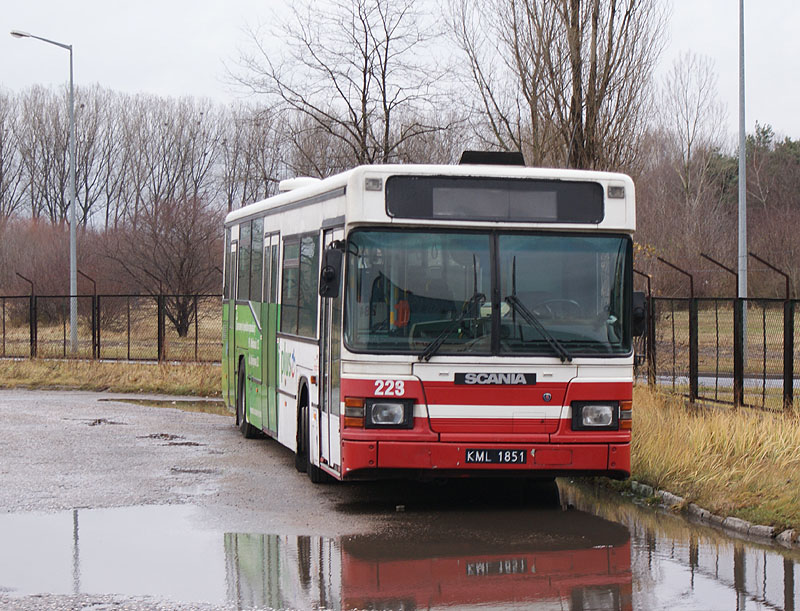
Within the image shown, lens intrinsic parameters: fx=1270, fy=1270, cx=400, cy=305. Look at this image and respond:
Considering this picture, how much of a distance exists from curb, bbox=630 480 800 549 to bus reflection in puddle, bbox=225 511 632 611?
84cm

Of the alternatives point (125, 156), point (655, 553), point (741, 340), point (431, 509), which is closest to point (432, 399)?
point (431, 509)

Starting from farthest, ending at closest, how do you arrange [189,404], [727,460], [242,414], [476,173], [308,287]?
[189,404] → [242,414] → [308,287] → [727,460] → [476,173]

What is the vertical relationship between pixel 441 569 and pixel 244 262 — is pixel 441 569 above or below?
below

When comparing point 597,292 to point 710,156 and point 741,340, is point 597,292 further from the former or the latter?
point 710,156

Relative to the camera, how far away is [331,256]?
10.6 meters

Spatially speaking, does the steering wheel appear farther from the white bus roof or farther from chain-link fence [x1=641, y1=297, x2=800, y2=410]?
chain-link fence [x1=641, y1=297, x2=800, y2=410]

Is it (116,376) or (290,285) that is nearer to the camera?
(290,285)

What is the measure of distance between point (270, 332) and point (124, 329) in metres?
26.1

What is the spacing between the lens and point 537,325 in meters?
10.6

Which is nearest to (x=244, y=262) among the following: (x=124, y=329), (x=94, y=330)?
(x=94, y=330)

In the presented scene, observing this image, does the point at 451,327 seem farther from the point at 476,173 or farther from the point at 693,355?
the point at 693,355

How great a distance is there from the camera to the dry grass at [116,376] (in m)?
25.6

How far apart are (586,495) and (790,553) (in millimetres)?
3106

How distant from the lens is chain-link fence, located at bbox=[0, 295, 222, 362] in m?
32.3
